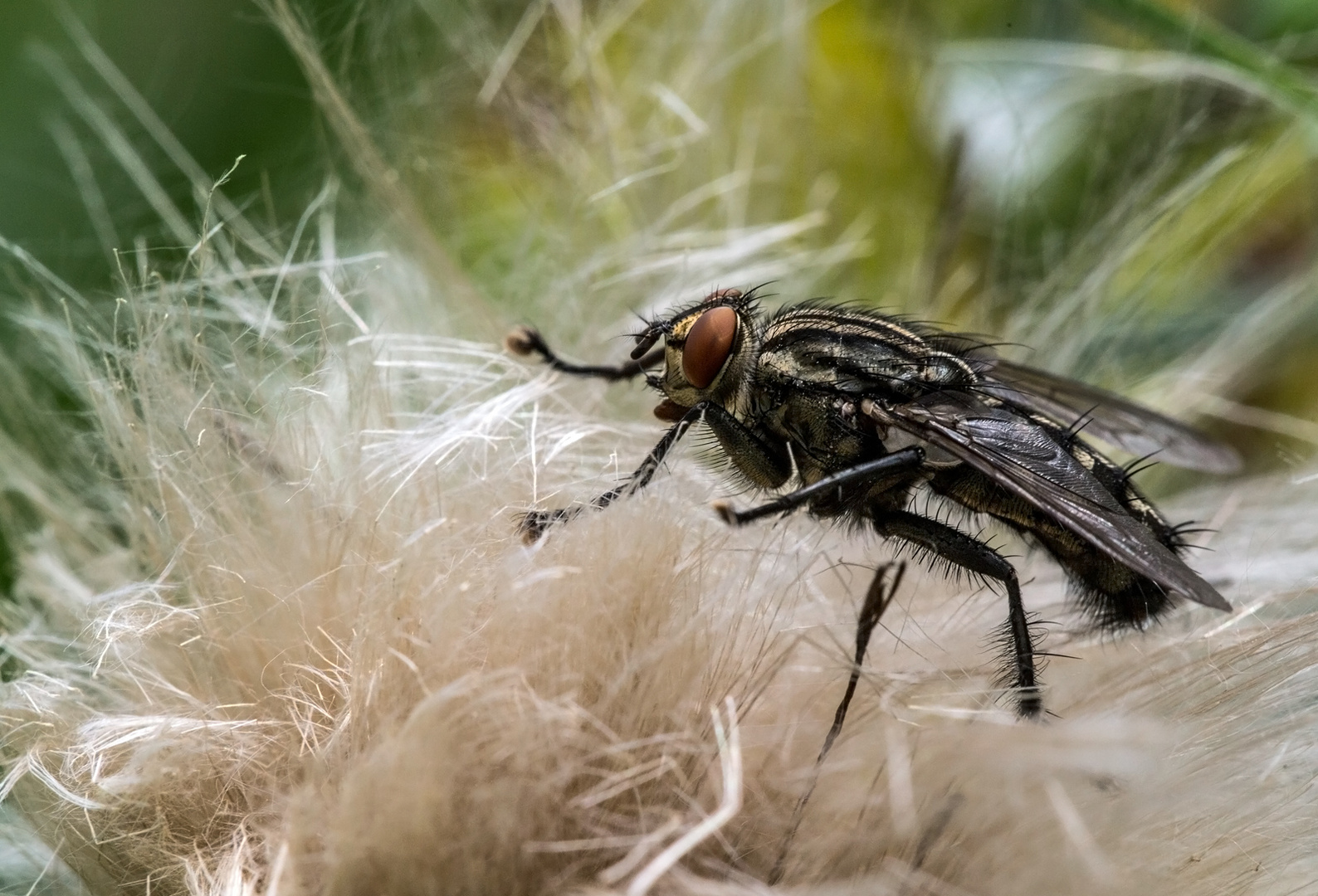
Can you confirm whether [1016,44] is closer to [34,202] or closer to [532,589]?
[532,589]

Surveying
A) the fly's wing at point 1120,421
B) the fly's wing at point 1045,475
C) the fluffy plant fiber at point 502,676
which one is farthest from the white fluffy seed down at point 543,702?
the fly's wing at point 1120,421

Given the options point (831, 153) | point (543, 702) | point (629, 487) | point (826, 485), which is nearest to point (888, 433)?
point (826, 485)

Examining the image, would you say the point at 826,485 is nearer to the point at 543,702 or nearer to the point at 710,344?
the point at 710,344

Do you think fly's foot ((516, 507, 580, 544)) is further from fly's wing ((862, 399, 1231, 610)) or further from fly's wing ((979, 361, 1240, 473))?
fly's wing ((979, 361, 1240, 473))

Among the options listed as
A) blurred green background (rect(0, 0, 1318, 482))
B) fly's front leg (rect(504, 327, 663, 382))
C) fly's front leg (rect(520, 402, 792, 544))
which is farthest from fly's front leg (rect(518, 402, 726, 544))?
blurred green background (rect(0, 0, 1318, 482))

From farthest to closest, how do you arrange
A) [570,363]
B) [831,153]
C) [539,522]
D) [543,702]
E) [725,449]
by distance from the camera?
[831,153], [570,363], [725,449], [539,522], [543,702]

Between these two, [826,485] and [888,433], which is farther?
[888,433]

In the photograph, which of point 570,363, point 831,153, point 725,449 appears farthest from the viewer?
point 831,153

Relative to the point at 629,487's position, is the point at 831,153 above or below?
above
